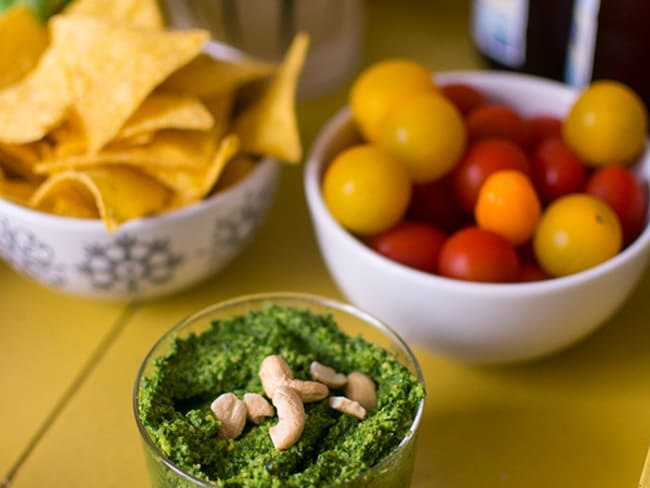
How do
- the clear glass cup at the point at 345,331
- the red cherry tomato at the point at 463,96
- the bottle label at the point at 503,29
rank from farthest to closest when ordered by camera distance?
the bottle label at the point at 503,29 < the red cherry tomato at the point at 463,96 < the clear glass cup at the point at 345,331

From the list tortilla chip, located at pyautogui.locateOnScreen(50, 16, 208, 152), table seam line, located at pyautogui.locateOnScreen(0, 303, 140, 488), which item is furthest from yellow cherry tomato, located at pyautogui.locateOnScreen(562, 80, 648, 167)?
table seam line, located at pyautogui.locateOnScreen(0, 303, 140, 488)

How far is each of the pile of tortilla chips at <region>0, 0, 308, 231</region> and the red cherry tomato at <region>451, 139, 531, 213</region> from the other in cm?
17

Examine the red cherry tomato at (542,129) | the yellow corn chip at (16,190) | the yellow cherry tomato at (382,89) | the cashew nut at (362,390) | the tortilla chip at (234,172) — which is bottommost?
the cashew nut at (362,390)

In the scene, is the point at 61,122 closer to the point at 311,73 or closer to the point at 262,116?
the point at 262,116

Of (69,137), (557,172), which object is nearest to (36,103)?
(69,137)

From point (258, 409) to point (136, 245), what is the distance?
262 millimetres

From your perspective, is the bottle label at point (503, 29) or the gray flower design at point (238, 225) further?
the bottle label at point (503, 29)

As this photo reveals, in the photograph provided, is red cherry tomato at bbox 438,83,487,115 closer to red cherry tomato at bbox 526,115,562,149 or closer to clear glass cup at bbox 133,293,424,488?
red cherry tomato at bbox 526,115,562,149

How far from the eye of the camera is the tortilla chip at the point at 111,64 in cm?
92

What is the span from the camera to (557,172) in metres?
0.94

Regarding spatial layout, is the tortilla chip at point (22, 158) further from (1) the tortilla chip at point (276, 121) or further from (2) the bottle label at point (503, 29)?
(2) the bottle label at point (503, 29)

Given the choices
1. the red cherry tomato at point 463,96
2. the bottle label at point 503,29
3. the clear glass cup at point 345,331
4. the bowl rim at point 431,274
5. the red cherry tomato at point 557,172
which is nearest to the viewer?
the clear glass cup at point 345,331

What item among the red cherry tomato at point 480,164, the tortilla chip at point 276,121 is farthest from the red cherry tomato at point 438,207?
the tortilla chip at point 276,121

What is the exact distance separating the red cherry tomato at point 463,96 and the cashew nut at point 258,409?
17.9 inches
